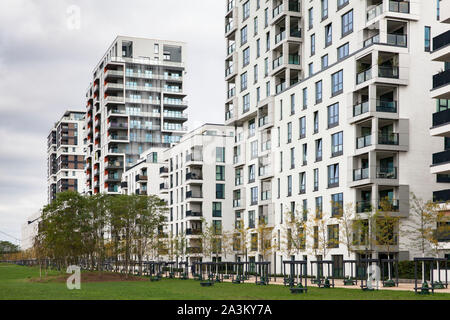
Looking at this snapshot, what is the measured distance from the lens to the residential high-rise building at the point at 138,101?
142 metres

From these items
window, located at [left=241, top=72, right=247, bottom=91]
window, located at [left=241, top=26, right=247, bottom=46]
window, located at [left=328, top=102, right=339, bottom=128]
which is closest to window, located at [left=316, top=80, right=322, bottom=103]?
window, located at [left=328, top=102, right=339, bottom=128]

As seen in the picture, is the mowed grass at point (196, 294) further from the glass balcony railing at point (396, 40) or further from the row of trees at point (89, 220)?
the glass balcony railing at point (396, 40)

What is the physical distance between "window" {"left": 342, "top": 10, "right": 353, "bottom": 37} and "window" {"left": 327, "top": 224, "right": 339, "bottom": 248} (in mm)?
18699

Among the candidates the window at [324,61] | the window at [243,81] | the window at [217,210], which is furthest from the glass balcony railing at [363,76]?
the window at [217,210]

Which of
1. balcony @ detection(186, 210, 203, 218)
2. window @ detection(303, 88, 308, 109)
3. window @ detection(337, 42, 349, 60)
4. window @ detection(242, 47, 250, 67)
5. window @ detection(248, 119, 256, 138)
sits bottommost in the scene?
balcony @ detection(186, 210, 203, 218)

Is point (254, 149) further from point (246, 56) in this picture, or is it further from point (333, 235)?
point (333, 235)

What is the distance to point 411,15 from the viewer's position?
58.2m

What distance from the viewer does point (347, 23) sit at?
64.7 m

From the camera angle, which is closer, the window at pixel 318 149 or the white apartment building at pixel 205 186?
the window at pixel 318 149

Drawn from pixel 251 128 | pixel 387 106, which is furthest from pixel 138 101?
pixel 387 106

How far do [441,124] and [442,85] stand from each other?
2.90 m

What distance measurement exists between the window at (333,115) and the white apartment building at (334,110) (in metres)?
0.10

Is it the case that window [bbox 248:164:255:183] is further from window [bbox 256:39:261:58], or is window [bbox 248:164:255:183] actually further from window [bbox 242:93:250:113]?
window [bbox 256:39:261:58]

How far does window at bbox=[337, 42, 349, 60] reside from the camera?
213ft
